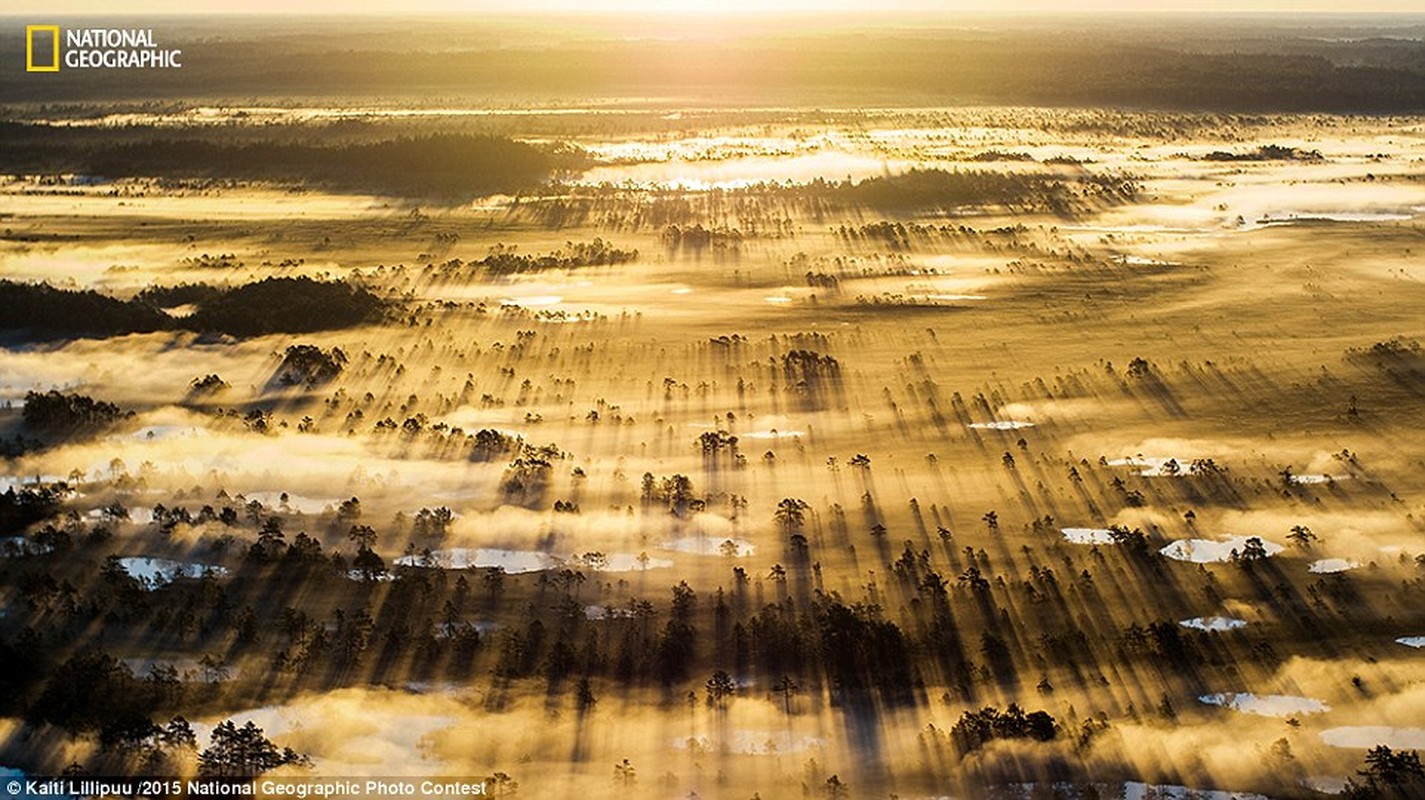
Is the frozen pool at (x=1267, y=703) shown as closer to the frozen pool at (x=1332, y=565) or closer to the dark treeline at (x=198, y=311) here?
the frozen pool at (x=1332, y=565)

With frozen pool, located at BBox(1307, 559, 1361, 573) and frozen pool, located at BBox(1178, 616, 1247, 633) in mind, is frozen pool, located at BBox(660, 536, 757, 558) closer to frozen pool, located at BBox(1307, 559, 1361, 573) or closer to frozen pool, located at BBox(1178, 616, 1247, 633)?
frozen pool, located at BBox(1178, 616, 1247, 633)

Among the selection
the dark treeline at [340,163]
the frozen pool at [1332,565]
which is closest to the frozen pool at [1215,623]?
the frozen pool at [1332,565]

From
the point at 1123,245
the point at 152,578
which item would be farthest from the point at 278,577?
the point at 1123,245

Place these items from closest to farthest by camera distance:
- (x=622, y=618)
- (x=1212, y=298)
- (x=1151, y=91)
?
(x=622, y=618)
(x=1212, y=298)
(x=1151, y=91)

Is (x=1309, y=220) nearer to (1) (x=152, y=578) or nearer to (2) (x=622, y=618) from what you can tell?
(2) (x=622, y=618)

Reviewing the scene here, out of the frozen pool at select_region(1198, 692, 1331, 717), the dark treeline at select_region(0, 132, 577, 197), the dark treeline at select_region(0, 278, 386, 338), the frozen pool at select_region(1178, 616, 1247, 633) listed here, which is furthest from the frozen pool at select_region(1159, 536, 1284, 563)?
the dark treeline at select_region(0, 132, 577, 197)
